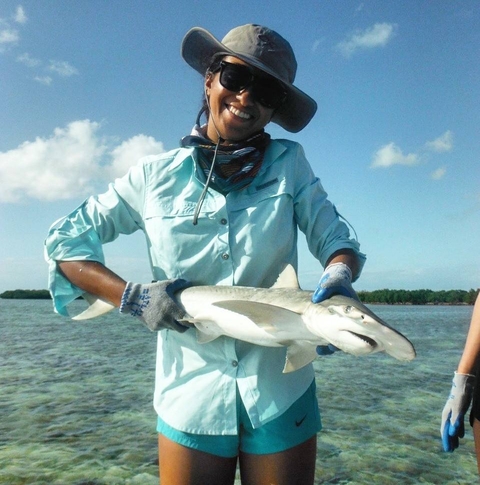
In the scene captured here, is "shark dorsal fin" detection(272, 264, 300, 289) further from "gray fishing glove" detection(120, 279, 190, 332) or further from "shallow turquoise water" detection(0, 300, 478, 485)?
"shallow turquoise water" detection(0, 300, 478, 485)

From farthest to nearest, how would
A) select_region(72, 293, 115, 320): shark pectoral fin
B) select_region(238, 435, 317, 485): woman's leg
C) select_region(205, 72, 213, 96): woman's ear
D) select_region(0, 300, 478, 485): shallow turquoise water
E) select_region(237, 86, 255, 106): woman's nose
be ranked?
1. select_region(0, 300, 478, 485): shallow turquoise water
2. select_region(205, 72, 213, 96): woman's ear
3. select_region(72, 293, 115, 320): shark pectoral fin
4. select_region(237, 86, 255, 106): woman's nose
5. select_region(238, 435, 317, 485): woman's leg

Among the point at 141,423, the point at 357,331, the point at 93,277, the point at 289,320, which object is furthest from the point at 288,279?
the point at 141,423

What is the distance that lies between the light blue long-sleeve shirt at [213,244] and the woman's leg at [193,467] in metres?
0.13

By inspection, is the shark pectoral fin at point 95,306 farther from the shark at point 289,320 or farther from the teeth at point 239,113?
the teeth at point 239,113

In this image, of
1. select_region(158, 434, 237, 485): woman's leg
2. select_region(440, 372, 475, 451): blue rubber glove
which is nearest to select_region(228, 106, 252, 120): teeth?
select_region(158, 434, 237, 485): woman's leg

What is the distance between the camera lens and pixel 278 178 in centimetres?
262

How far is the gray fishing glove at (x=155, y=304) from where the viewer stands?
245 centimetres

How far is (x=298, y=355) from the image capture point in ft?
7.76

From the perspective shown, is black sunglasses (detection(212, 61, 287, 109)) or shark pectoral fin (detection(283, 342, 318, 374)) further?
black sunglasses (detection(212, 61, 287, 109))

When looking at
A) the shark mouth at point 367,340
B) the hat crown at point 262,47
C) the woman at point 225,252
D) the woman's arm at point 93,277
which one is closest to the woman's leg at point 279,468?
the woman at point 225,252

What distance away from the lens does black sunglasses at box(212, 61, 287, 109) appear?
269cm

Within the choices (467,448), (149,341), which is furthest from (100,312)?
(149,341)

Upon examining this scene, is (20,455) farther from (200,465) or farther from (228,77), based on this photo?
(228,77)

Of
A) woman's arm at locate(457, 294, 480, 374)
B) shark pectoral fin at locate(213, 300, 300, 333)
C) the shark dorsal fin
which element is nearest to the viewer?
shark pectoral fin at locate(213, 300, 300, 333)
